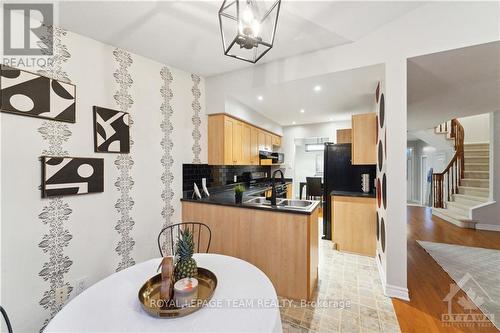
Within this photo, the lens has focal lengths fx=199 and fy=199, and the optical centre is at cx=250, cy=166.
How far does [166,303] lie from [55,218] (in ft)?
4.81

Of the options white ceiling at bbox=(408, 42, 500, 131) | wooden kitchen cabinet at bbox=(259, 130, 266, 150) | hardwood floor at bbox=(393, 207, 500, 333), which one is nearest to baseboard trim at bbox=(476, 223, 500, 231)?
hardwood floor at bbox=(393, 207, 500, 333)

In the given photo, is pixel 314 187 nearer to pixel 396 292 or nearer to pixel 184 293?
pixel 396 292

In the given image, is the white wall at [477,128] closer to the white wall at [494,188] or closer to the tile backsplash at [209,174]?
the white wall at [494,188]

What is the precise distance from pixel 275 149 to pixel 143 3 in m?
4.51

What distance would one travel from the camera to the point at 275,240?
207cm

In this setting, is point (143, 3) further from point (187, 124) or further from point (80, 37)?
point (187, 124)

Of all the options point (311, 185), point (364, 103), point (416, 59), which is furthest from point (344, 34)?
point (311, 185)

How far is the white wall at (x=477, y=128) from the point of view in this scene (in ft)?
18.0

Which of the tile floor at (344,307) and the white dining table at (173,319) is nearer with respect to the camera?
the white dining table at (173,319)

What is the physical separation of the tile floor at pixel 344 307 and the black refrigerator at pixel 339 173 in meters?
1.15

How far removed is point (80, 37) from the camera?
5.98 ft

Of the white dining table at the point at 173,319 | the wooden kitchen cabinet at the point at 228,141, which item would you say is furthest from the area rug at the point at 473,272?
the wooden kitchen cabinet at the point at 228,141

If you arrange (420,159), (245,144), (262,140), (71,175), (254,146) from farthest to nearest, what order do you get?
(420,159) < (262,140) < (254,146) < (245,144) < (71,175)

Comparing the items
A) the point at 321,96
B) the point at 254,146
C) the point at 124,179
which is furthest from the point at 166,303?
the point at 254,146
